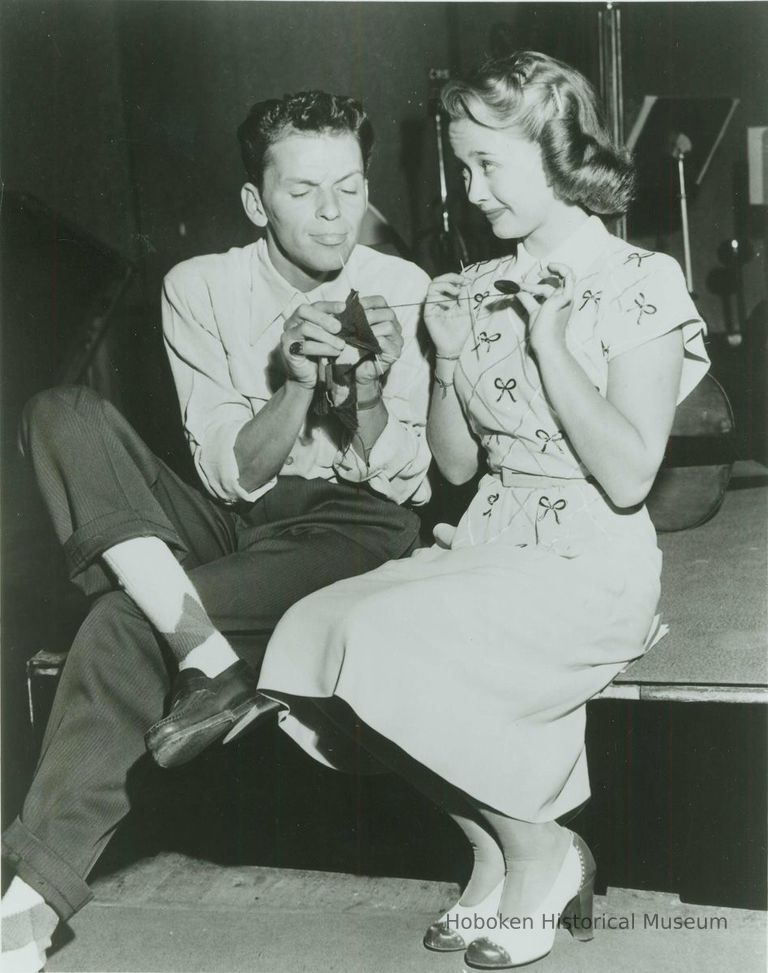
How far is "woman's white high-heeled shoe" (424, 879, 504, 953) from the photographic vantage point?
4.47 ft

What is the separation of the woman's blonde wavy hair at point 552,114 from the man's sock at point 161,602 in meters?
0.73

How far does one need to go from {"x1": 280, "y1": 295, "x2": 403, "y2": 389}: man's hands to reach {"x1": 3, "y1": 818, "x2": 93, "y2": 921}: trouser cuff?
0.70 m

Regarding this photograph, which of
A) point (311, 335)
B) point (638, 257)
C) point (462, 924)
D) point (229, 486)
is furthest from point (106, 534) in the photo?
point (638, 257)

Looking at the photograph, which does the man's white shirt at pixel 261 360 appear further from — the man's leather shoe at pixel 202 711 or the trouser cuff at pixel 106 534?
the man's leather shoe at pixel 202 711

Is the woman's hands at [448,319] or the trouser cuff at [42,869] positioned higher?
the woman's hands at [448,319]

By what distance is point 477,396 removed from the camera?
149cm

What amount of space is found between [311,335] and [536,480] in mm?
374

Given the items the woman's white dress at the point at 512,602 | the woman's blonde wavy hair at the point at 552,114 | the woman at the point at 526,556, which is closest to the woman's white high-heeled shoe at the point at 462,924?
the woman at the point at 526,556

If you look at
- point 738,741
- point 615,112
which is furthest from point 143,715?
point 615,112

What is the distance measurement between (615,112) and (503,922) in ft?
8.24

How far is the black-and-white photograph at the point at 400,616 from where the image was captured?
1.31 meters

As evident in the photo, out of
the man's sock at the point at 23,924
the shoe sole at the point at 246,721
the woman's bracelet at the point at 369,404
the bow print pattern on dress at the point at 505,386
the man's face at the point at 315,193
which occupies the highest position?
the man's face at the point at 315,193

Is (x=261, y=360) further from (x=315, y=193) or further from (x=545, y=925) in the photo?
(x=545, y=925)

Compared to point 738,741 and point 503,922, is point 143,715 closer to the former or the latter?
point 503,922
